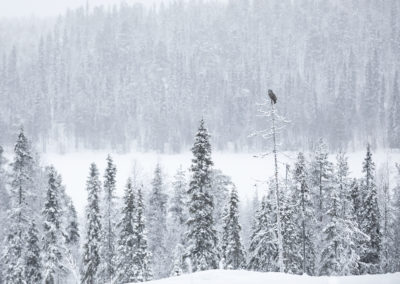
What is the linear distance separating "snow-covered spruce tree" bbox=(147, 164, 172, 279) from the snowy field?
53.3m

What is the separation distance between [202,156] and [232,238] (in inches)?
313

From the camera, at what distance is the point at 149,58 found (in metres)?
186

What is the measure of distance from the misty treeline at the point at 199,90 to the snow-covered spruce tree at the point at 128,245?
A: 103500 mm

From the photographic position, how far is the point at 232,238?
103 feet

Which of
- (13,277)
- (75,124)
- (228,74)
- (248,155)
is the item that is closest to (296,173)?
(13,277)

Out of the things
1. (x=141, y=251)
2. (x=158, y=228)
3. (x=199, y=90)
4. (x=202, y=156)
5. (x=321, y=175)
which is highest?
(x=199, y=90)

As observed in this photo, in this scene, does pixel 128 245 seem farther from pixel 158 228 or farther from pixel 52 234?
pixel 158 228

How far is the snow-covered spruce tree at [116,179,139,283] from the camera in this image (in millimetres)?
30953

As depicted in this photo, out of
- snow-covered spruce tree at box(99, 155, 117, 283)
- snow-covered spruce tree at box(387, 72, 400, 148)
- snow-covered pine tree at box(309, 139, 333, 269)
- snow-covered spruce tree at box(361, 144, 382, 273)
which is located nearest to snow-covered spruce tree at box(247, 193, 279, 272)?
snow-covered pine tree at box(309, 139, 333, 269)

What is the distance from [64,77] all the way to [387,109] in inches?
5220

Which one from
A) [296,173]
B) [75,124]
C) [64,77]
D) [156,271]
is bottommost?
[156,271]

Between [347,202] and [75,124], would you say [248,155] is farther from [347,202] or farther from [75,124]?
[347,202]

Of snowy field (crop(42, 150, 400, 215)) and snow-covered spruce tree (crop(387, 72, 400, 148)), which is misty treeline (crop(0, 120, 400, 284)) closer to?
snowy field (crop(42, 150, 400, 215))

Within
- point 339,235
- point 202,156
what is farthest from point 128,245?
point 339,235
